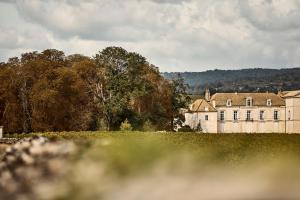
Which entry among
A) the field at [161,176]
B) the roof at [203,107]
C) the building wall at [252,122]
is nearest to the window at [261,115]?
the building wall at [252,122]

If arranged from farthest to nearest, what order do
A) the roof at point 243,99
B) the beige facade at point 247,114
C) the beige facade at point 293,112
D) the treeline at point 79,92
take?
1. the roof at point 243,99
2. the beige facade at point 293,112
3. the beige facade at point 247,114
4. the treeline at point 79,92

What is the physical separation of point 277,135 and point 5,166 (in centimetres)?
2482

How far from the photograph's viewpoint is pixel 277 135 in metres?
29.0

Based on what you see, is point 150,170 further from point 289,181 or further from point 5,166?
point 5,166

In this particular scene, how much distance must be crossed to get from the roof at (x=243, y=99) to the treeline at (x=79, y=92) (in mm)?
33101

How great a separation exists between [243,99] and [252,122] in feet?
16.2

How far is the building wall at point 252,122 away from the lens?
109 meters

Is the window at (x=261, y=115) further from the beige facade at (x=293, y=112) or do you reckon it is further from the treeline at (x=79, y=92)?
the treeline at (x=79, y=92)

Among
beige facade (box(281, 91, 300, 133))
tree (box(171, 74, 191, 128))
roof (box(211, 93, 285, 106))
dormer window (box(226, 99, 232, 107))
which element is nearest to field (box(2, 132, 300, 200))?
tree (box(171, 74, 191, 128))

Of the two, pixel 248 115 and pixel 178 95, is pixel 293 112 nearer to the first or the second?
pixel 248 115

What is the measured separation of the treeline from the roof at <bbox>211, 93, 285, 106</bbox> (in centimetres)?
3310

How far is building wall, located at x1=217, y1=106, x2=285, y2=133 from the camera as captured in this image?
109 m

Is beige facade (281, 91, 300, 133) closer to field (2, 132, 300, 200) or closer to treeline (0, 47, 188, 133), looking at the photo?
treeline (0, 47, 188, 133)

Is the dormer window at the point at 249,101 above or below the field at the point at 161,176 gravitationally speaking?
above
